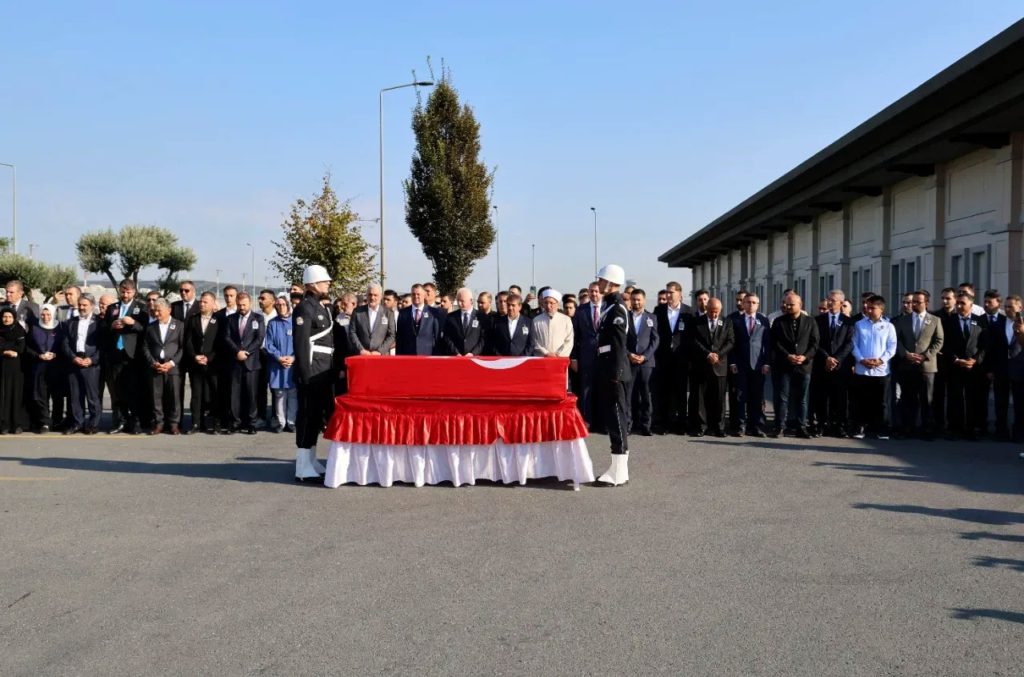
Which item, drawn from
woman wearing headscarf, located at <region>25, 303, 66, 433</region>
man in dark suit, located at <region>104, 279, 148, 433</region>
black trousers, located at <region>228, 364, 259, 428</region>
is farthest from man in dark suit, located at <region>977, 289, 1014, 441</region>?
woman wearing headscarf, located at <region>25, 303, 66, 433</region>

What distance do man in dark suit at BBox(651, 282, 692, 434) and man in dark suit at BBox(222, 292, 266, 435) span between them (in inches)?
234

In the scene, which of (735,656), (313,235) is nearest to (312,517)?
(735,656)

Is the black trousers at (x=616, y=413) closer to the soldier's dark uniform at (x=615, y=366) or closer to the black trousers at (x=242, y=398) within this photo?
the soldier's dark uniform at (x=615, y=366)

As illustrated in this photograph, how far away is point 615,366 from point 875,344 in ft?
18.5

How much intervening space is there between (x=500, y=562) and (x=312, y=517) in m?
2.18

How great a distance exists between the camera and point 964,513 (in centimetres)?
836

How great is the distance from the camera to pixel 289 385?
1431cm

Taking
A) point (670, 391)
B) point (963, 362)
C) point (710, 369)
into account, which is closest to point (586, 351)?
point (670, 391)

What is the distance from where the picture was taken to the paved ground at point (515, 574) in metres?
4.87

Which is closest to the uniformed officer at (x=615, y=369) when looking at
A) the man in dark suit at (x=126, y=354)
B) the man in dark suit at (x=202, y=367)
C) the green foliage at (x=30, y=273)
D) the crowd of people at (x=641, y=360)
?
the crowd of people at (x=641, y=360)

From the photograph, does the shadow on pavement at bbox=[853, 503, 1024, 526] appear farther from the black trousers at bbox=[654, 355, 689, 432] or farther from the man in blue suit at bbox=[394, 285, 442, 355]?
the man in blue suit at bbox=[394, 285, 442, 355]

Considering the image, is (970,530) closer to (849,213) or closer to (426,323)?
(426,323)

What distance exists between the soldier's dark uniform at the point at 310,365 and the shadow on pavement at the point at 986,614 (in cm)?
633

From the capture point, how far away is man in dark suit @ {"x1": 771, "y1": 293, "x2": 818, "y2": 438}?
45.2 feet
